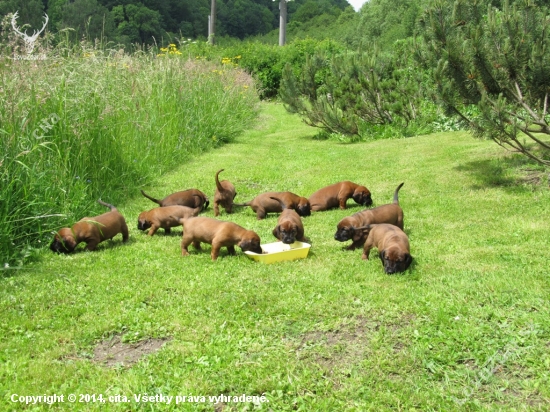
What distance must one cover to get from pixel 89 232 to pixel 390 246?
127 inches

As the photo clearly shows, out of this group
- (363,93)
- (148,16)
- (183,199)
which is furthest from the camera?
(148,16)

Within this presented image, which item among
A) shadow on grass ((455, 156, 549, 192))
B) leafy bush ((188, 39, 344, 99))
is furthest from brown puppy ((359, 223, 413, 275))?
leafy bush ((188, 39, 344, 99))

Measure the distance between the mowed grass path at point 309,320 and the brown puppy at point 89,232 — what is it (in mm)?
157

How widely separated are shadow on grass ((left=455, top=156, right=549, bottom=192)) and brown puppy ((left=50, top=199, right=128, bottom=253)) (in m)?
5.39

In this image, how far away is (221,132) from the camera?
14.3m

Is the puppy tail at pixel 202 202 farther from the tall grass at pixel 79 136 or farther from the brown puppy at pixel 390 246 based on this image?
the brown puppy at pixel 390 246

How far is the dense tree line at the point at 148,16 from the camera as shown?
17.7 meters

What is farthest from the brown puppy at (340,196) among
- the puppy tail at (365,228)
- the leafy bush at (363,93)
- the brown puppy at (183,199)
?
the leafy bush at (363,93)

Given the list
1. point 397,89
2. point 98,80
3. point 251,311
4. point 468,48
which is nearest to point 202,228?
point 251,311

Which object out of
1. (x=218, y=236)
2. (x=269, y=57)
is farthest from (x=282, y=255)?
(x=269, y=57)

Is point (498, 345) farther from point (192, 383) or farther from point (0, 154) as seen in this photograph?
point (0, 154)

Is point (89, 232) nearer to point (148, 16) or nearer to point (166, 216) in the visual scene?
point (166, 216)

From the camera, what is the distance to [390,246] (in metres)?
5.36

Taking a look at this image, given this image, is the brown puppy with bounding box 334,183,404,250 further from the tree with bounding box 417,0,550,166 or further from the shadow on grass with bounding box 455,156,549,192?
the shadow on grass with bounding box 455,156,549,192
